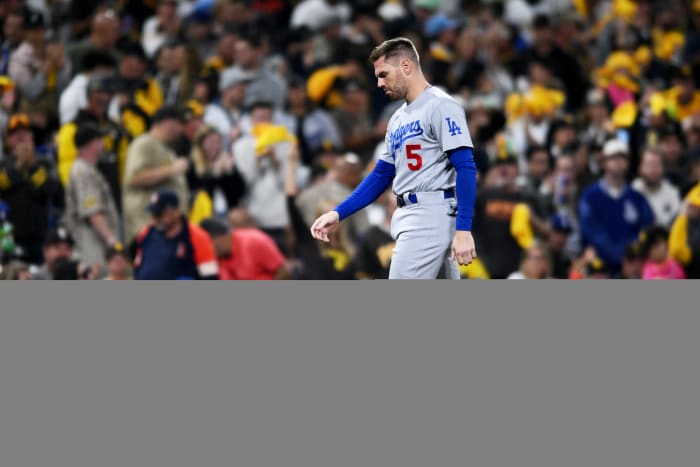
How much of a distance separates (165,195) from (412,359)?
358 centimetres

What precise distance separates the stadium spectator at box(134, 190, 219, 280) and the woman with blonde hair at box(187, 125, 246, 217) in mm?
1818

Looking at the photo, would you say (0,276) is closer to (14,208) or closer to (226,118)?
(14,208)

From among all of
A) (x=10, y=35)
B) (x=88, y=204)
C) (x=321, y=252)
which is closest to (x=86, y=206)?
(x=88, y=204)

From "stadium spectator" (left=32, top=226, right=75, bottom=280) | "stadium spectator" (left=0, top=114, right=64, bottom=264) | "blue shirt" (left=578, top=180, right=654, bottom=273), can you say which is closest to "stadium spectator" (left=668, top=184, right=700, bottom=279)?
"blue shirt" (left=578, top=180, right=654, bottom=273)

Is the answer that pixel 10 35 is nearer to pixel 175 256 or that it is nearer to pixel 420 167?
pixel 175 256

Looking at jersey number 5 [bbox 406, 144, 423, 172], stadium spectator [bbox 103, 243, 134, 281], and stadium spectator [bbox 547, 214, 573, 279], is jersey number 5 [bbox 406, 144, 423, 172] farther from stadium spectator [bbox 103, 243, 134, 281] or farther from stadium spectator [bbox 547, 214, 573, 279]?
stadium spectator [bbox 547, 214, 573, 279]

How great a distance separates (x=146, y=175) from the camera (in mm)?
10078

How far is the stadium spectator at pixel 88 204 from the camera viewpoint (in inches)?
392

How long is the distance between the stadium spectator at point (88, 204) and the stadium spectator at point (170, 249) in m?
0.88

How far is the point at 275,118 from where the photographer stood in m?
12.3

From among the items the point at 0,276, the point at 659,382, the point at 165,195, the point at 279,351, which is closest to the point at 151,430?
the point at 279,351

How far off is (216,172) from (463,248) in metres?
5.51

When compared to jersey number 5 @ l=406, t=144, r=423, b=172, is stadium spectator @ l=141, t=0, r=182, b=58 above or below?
above

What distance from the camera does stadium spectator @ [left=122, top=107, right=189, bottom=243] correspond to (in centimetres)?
1009
